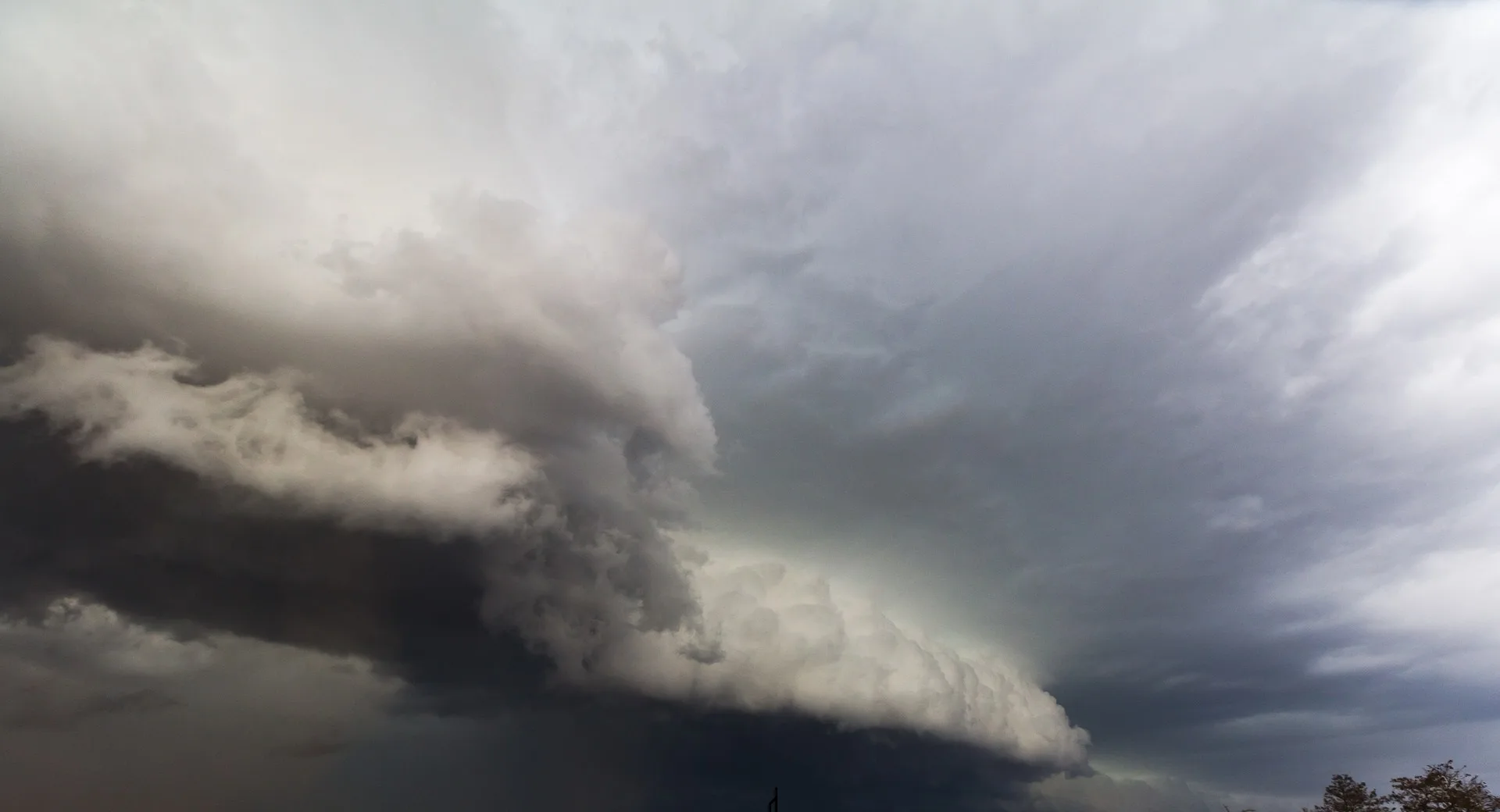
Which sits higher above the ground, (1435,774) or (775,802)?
(1435,774)

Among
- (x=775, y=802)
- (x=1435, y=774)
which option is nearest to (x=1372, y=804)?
(x=1435, y=774)

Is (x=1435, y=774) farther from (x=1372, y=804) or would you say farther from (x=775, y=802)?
(x=775, y=802)

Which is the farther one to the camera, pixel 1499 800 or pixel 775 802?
pixel 775 802

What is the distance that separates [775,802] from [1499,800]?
7657 centimetres

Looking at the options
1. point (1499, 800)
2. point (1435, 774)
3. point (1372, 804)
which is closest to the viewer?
point (1499, 800)

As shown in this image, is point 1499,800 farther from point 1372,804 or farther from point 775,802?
point 775,802

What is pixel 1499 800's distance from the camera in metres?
92.3

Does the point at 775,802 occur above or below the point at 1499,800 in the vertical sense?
below

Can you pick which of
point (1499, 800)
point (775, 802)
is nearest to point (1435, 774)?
point (1499, 800)

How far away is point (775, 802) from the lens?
366 ft

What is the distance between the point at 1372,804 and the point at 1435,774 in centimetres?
1183

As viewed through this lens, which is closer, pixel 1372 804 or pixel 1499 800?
pixel 1499 800

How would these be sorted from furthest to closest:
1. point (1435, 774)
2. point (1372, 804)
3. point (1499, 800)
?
point (1372, 804)
point (1435, 774)
point (1499, 800)
